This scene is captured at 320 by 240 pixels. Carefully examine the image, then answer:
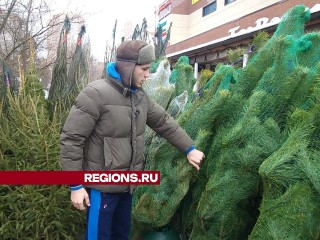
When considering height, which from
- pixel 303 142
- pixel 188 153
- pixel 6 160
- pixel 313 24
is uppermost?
pixel 313 24

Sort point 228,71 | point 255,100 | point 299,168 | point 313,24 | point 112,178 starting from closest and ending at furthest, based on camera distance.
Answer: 1. point 299,168
2. point 255,100
3. point 112,178
4. point 228,71
5. point 313,24

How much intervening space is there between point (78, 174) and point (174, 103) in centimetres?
90

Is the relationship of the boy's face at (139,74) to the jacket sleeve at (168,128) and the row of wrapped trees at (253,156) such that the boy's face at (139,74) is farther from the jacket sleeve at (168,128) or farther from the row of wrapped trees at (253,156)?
the row of wrapped trees at (253,156)

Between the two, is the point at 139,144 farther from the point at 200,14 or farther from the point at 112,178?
the point at 200,14

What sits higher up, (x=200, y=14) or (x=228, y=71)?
(x=200, y=14)

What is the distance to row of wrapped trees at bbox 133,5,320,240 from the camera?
125cm

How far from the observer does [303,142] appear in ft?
4.30

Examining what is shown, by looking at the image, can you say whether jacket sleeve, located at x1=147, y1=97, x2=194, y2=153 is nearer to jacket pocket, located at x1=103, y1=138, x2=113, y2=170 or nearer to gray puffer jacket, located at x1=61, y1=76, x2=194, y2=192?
gray puffer jacket, located at x1=61, y1=76, x2=194, y2=192

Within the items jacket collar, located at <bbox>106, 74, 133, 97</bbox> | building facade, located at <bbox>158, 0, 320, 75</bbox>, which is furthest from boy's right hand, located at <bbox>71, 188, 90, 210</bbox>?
building facade, located at <bbox>158, 0, 320, 75</bbox>

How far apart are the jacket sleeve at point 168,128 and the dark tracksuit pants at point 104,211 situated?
40cm

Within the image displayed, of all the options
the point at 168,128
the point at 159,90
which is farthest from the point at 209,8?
the point at 168,128

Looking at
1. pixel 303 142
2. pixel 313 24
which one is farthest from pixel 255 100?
pixel 313 24

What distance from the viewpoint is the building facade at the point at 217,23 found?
6410 mm

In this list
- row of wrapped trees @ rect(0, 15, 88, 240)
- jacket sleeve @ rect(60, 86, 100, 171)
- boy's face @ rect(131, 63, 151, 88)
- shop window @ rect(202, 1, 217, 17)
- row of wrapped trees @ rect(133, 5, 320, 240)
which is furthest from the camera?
shop window @ rect(202, 1, 217, 17)
